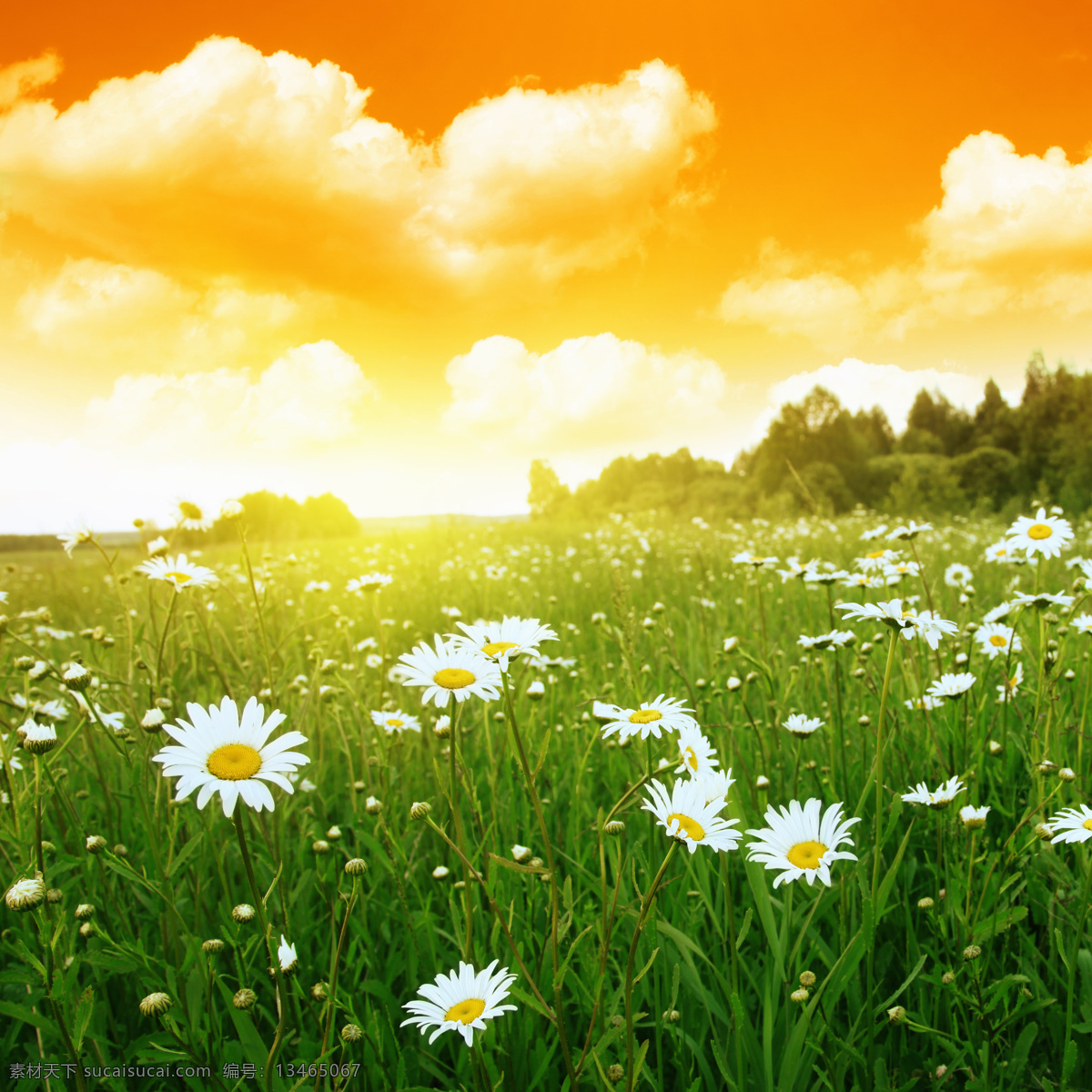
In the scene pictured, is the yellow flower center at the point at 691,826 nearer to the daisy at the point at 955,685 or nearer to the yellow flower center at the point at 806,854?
the yellow flower center at the point at 806,854

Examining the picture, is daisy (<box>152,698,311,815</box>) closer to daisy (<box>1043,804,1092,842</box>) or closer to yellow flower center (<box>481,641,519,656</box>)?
yellow flower center (<box>481,641,519,656</box>)

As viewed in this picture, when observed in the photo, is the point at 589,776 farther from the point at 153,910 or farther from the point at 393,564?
the point at 393,564

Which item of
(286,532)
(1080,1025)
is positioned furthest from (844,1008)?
(286,532)

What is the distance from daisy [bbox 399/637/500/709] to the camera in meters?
1.10

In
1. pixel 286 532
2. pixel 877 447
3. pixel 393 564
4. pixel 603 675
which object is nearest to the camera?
pixel 603 675

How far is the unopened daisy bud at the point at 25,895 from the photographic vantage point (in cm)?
95

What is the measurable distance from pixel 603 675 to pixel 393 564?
459 centimetres

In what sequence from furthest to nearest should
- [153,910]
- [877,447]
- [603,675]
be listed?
[877,447] → [603,675] → [153,910]

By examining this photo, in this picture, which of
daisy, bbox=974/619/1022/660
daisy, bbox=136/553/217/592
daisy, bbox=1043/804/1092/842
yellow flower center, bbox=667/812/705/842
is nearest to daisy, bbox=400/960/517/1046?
yellow flower center, bbox=667/812/705/842

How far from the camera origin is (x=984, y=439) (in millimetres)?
32781

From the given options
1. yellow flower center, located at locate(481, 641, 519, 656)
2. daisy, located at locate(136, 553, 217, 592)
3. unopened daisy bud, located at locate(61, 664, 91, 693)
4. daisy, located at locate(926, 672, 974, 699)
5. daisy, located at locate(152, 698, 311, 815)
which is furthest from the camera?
daisy, located at locate(136, 553, 217, 592)

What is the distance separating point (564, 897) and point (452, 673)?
1.39 feet

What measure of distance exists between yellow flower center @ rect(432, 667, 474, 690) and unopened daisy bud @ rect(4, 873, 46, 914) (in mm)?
602

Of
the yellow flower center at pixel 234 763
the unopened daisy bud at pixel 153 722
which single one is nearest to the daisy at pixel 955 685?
the yellow flower center at pixel 234 763
